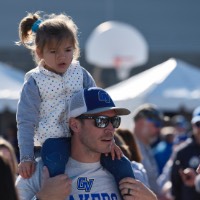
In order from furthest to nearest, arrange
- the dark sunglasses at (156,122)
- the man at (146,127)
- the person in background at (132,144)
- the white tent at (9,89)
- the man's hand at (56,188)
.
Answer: the white tent at (9,89) < the dark sunglasses at (156,122) < the man at (146,127) < the person in background at (132,144) < the man's hand at (56,188)

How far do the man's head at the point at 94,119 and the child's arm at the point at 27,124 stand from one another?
0.63 feet

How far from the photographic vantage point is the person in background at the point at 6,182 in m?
3.08

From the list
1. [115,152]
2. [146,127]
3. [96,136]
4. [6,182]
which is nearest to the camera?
[6,182]

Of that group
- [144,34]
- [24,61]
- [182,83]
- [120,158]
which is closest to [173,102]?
[182,83]

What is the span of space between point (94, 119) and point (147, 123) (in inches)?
170

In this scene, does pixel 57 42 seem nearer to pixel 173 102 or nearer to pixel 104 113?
pixel 104 113

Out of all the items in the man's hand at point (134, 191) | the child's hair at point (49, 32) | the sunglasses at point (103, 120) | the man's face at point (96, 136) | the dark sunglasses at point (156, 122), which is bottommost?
the dark sunglasses at point (156, 122)

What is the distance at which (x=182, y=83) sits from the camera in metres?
11.9

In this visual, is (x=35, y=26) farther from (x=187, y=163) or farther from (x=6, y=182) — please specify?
(x=187, y=163)

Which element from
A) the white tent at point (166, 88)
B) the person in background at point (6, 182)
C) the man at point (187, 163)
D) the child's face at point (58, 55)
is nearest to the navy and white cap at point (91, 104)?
the child's face at point (58, 55)

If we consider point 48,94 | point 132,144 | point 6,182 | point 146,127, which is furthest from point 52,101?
point 146,127

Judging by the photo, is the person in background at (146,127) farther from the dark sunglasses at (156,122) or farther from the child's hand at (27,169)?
the child's hand at (27,169)

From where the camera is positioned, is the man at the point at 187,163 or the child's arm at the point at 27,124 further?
the man at the point at 187,163

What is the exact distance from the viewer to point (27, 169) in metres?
4.30
